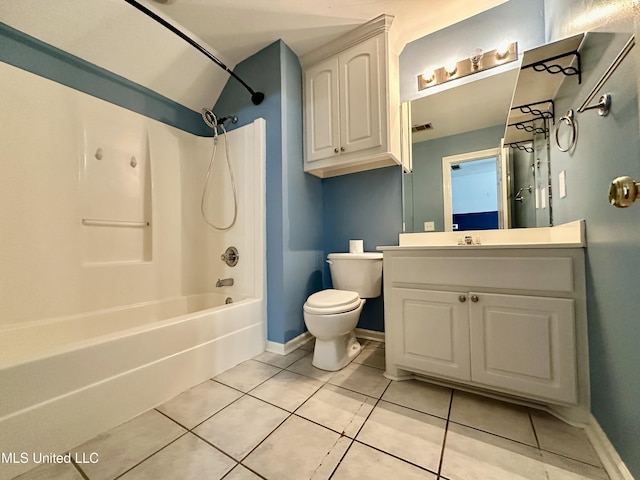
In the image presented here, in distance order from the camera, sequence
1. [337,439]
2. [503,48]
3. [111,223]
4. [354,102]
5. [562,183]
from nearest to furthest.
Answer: [337,439]
[562,183]
[503,48]
[111,223]
[354,102]

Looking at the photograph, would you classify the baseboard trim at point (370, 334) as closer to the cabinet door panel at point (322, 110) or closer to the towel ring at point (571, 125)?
the cabinet door panel at point (322, 110)

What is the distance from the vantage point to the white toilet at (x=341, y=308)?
4.81 feet

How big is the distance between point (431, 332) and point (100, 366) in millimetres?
1534

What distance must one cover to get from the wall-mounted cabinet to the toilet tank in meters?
0.72

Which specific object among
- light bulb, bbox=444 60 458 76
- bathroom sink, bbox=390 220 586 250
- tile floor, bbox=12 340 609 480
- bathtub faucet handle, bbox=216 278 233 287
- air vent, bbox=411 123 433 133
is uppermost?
light bulb, bbox=444 60 458 76

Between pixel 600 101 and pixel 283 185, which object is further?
pixel 283 185

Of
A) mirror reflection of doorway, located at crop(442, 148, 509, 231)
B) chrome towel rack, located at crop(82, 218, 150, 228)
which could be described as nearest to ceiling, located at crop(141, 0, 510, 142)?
mirror reflection of doorway, located at crop(442, 148, 509, 231)

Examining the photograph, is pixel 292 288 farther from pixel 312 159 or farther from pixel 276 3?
pixel 276 3

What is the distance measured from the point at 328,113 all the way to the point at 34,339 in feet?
7.55

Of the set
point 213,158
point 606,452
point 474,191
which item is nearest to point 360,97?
point 474,191

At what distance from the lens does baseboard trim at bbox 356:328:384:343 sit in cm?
199

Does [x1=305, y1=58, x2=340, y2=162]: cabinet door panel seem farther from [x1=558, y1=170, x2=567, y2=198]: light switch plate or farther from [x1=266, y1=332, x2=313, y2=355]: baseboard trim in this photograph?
[x1=266, y1=332, x2=313, y2=355]: baseboard trim

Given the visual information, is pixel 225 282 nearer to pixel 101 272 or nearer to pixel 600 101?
pixel 101 272

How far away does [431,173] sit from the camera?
5.88 feet
